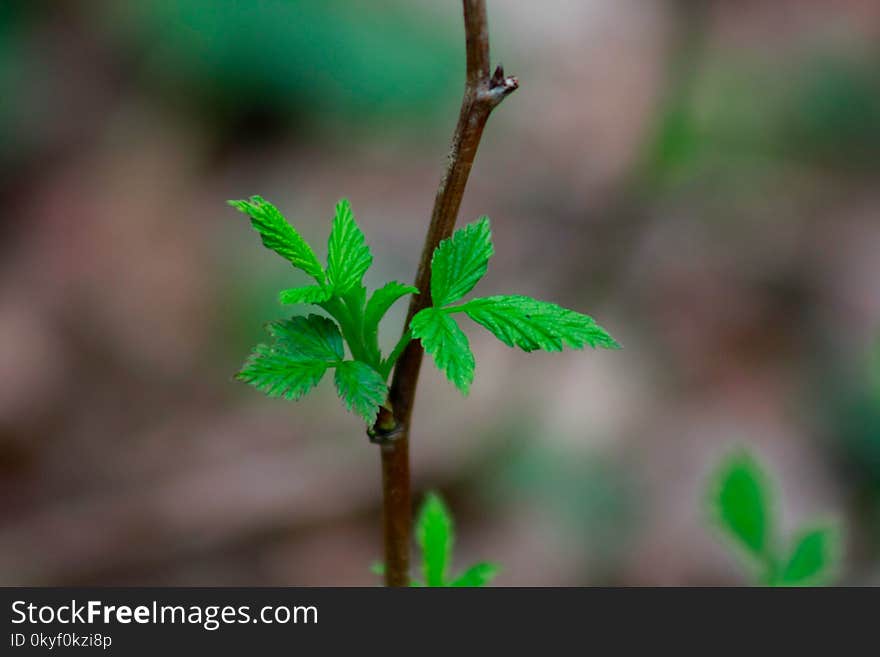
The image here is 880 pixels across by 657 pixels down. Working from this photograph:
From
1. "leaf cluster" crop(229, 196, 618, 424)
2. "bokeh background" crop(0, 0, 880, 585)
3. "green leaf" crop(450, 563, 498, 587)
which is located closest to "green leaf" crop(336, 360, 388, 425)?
"leaf cluster" crop(229, 196, 618, 424)

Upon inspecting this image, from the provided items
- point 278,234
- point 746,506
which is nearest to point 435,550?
point 278,234

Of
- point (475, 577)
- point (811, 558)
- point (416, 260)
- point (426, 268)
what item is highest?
point (416, 260)

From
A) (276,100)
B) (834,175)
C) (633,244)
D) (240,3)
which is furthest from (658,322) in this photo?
(240,3)

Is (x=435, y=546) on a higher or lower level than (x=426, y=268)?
lower

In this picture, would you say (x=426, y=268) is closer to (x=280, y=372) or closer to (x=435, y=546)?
(x=280, y=372)

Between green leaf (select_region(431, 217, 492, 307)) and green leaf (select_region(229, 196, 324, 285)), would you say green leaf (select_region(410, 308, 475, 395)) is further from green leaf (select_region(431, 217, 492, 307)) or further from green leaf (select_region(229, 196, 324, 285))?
green leaf (select_region(229, 196, 324, 285))

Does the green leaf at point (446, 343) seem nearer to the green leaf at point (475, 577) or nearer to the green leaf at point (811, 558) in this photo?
the green leaf at point (475, 577)
